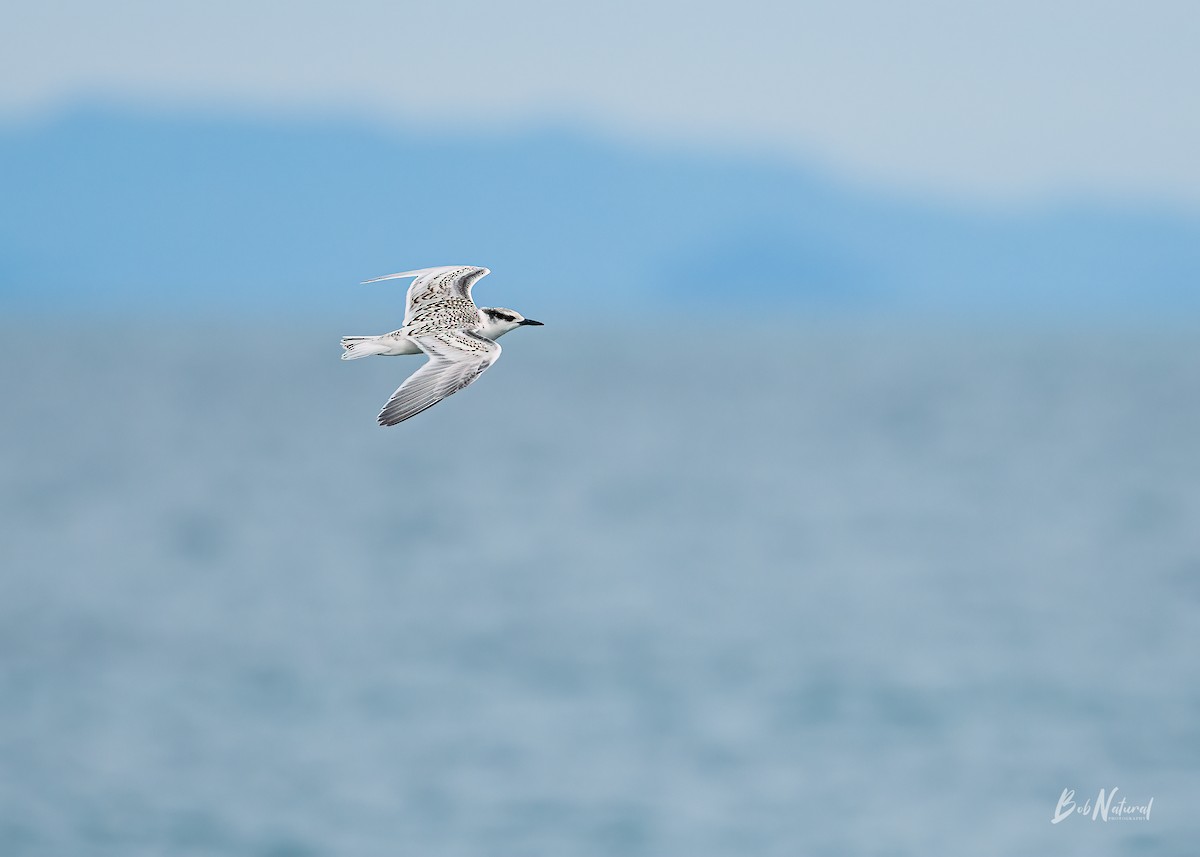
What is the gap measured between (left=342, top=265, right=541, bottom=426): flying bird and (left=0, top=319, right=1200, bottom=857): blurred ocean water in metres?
0.59

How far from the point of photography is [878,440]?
110 m

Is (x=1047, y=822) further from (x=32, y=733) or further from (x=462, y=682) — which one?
(x=32, y=733)

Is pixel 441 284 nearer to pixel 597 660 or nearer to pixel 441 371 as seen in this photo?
pixel 441 371

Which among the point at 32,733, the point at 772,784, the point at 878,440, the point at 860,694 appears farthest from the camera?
the point at 878,440

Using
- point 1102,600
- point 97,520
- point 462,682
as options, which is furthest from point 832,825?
point 97,520

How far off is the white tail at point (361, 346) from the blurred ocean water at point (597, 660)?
1.56m

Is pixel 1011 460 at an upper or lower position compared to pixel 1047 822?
upper

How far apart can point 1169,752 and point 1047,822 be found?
4835 millimetres

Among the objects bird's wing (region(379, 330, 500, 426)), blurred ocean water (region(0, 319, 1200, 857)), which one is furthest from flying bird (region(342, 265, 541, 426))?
blurred ocean water (region(0, 319, 1200, 857))

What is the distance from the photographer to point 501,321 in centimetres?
904

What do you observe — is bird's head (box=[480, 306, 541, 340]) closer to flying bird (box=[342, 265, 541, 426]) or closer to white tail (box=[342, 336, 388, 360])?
flying bird (box=[342, 265, 541, 426])

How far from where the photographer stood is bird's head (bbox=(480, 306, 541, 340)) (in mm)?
8844

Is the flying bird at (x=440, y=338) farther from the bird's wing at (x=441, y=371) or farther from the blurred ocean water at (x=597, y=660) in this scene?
the blurred ocean water at (x=597, y=660)

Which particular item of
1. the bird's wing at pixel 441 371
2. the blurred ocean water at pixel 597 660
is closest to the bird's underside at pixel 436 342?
the bird's wing at pixel 441 371
